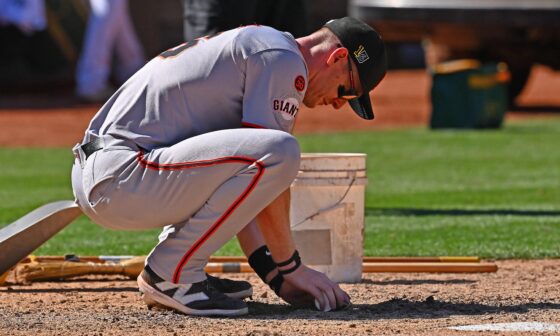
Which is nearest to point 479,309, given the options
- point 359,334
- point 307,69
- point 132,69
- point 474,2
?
point 359,334

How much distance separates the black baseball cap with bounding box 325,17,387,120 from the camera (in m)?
4.91

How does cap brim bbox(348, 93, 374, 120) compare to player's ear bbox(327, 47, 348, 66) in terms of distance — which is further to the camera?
cap brim bbox(348, 93, 374, 120)

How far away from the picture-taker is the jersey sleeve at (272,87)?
463 cm

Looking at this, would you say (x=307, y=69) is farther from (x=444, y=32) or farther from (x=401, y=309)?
(x=444, y=32)

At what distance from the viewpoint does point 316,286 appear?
4984 mm

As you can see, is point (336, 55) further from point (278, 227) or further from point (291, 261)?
point (291, 261)

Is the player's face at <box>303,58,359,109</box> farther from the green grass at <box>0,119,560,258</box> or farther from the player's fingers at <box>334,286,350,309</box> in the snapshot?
the green grass at <box>0,119,560,258</box>

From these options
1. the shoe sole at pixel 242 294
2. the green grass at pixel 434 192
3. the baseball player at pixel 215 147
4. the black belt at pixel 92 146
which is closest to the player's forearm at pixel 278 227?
the baseball player at pixel 215 147

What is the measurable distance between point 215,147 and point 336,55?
23.5 inches

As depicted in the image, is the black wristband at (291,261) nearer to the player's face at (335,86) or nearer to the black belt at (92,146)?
Result: the player's face at (335,86)

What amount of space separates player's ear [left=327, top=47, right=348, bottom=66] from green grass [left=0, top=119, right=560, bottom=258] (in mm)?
2053

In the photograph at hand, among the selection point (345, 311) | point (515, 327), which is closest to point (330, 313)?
point (345, 311)

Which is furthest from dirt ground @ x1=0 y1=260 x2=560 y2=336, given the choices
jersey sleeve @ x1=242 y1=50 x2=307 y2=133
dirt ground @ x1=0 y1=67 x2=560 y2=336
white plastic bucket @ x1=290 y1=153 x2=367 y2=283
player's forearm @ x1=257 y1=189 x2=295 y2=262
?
jersey sleeve @ x1=242 y1=50 x2=307 y2=133

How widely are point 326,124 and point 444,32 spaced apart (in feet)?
5.38
